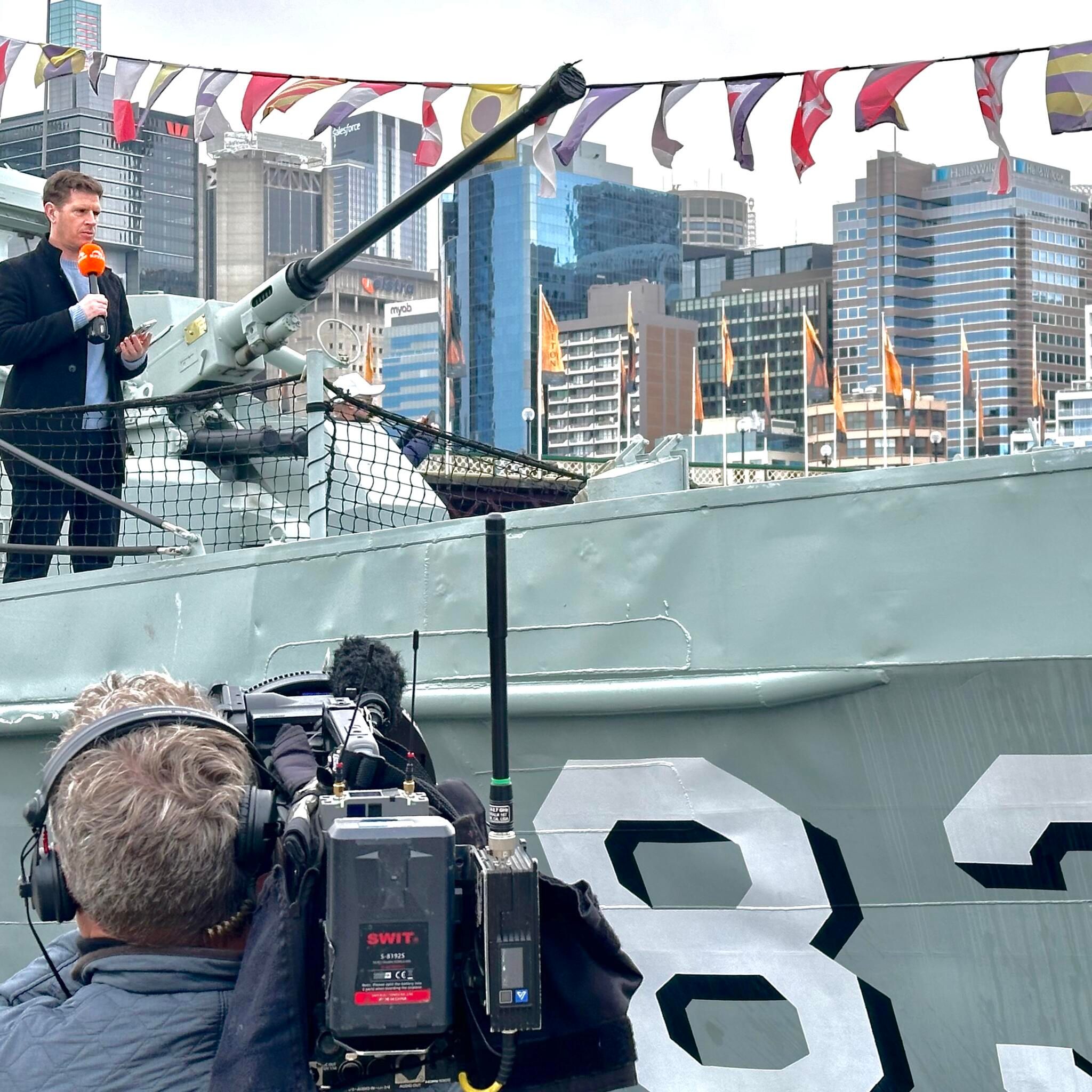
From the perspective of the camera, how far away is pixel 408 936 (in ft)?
5.58

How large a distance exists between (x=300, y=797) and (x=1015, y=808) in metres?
2.29

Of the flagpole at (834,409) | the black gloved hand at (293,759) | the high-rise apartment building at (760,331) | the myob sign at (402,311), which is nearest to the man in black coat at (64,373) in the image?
the black gloved hand at (293,759)

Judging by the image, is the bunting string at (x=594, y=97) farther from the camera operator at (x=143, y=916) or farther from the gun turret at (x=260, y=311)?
the camera operator at (x=143, y=916)

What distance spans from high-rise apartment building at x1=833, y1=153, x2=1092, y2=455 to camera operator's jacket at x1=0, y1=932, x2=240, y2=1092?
145901mm

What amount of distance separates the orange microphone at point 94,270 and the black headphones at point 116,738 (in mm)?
3724

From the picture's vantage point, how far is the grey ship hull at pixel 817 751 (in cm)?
366

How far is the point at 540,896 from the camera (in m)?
1.90

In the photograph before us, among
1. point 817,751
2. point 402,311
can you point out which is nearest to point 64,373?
point 817,751

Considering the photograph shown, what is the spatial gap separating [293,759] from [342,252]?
10.4 ft

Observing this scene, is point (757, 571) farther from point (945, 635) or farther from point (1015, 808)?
point (1015, 808)

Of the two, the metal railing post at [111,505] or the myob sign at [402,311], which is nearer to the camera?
the metal railing post at [111,505]

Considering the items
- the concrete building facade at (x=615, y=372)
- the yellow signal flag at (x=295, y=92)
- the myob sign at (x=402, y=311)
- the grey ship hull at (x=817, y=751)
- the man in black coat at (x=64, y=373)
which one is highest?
the myob sign at (x=402, y=311)

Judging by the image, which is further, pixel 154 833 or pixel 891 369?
pixel 891 369

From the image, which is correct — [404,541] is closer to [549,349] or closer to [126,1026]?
[126,1026]
